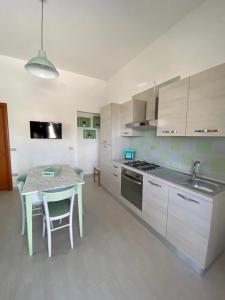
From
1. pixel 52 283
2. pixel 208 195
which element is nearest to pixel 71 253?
pixel 52 283

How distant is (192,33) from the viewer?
1930mm

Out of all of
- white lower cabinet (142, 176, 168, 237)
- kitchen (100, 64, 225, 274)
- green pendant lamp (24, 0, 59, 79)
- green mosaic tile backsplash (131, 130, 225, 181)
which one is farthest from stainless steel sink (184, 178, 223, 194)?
green pendant lamp (24, 0, 59, 79)

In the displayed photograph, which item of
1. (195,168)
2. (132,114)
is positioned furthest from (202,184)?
(132,114)

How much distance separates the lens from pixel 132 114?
2.75 metres

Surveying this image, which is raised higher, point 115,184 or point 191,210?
point 191,210

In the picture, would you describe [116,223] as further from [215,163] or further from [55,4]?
[55,4]

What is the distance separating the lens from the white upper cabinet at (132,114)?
2742 millimetres

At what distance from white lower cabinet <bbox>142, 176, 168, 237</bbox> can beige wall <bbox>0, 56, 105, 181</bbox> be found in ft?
8.74

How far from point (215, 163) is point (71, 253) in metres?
2.17

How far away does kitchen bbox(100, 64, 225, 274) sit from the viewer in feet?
4.61

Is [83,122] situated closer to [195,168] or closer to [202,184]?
[195,168]

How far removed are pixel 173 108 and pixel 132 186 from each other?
1434 mm

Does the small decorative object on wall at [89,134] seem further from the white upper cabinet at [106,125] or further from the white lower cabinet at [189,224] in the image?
the white lower cabinet at [189,224]

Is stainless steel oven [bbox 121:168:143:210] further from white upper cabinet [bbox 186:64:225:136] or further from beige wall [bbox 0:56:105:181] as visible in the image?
beige wall [bbox 0:56:105:181]
